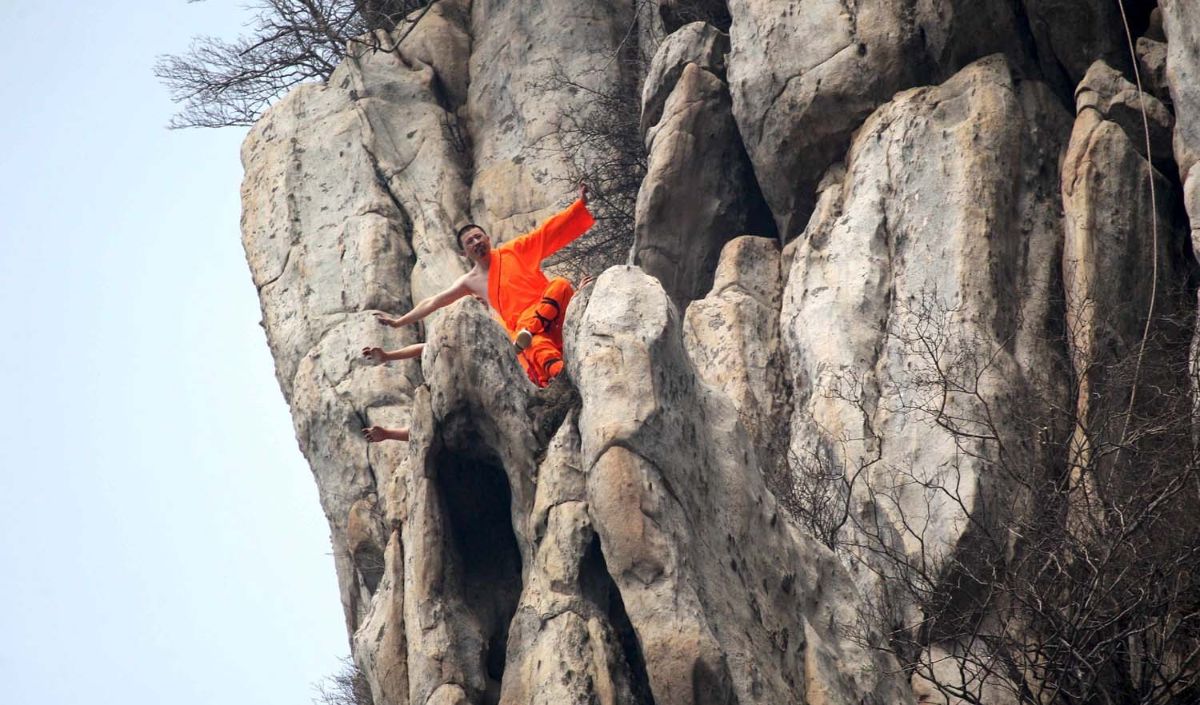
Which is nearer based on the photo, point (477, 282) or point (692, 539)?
point (692, 539)

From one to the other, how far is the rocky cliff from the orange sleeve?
0.60 m

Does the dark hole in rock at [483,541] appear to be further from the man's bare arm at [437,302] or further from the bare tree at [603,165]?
the bare tree at [603,165]

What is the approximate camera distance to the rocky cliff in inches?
384

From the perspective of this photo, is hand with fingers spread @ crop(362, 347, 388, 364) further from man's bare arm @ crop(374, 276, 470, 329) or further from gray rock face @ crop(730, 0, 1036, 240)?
gray rock face @ crop(730, 0, 1036, 240)

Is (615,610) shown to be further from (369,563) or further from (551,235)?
(369,563)

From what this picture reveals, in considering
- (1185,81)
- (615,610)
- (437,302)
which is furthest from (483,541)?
(1185,81)

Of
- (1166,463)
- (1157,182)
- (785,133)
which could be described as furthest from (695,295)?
(1166,463)

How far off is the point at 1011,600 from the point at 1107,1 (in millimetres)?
5350

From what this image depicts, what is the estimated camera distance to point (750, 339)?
1423 centimetres

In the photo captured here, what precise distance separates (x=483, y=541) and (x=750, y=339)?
4267 millimetres

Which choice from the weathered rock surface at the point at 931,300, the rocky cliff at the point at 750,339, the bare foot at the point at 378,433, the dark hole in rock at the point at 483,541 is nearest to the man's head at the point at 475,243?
the rocky cliff at the point at 750,339

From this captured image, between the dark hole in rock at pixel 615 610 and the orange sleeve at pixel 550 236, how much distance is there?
11.3 feet

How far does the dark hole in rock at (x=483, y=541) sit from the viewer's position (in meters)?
10.4

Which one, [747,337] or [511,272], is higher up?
[511,272]
